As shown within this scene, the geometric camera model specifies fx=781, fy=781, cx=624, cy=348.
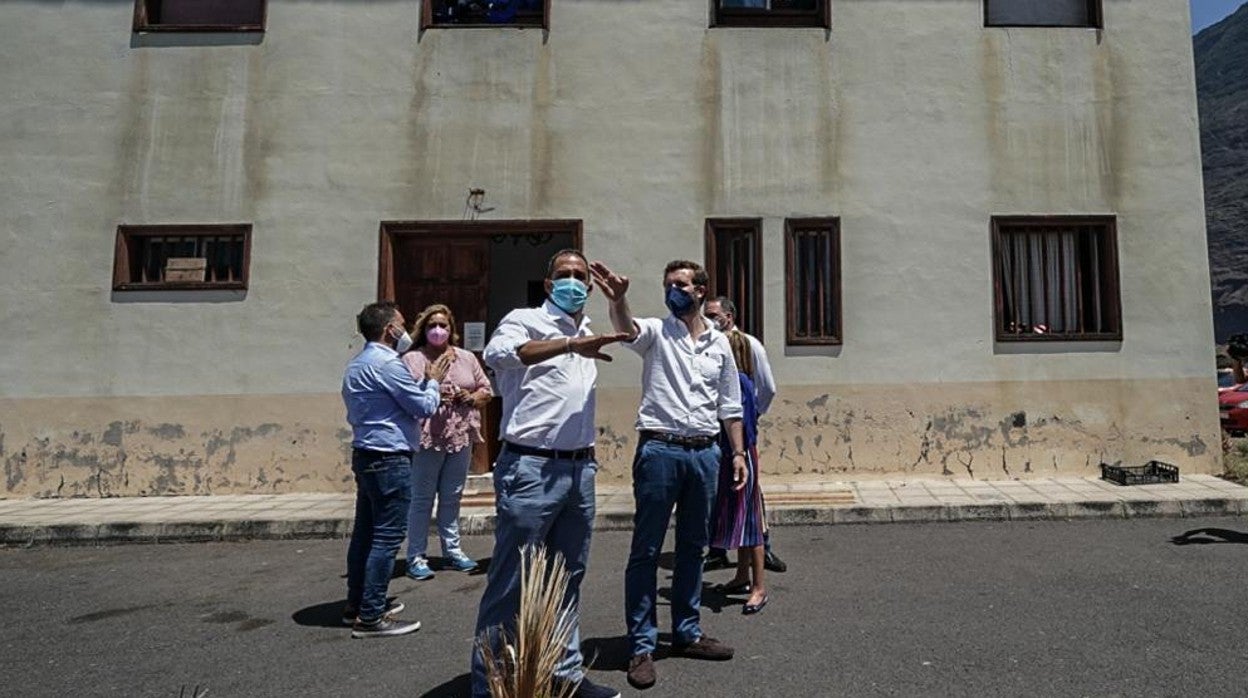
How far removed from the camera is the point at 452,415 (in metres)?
5.60

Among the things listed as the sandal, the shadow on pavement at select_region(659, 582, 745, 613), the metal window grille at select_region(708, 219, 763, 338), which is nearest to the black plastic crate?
the metal window grille at select_region(708, 219, 763, 338)

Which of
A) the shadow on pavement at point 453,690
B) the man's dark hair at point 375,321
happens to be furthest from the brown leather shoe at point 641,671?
the man's dark hair at point 375,321

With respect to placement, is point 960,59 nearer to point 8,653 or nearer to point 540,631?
point 540,631

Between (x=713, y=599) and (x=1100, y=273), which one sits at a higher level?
(x=1100, y=273)

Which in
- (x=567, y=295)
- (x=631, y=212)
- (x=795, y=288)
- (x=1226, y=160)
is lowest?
(x=567, y=295)

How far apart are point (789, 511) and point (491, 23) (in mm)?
6399

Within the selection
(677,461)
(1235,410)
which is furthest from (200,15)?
(1235,410)

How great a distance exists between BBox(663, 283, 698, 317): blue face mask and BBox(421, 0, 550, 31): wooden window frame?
6.23 m

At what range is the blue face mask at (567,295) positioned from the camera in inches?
130

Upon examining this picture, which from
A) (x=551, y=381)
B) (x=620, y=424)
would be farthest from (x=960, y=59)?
(x=551, y=381)

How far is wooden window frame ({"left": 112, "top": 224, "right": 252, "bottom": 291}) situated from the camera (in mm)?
8625

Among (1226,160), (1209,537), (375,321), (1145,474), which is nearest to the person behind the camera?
(375,321)

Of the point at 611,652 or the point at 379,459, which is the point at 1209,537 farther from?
the point at 379,459

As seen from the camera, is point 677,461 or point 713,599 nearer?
point 677,461
